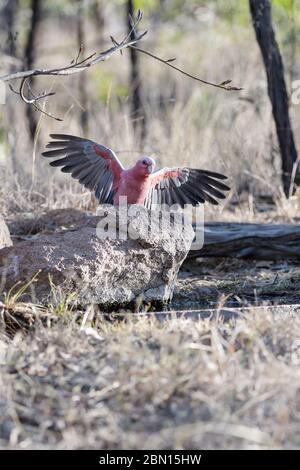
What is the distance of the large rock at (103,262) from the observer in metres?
4.55

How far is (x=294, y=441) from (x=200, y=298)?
92.8 inches

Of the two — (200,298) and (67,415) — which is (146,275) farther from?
(67,415)

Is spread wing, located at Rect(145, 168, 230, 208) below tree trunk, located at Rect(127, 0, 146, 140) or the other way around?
below

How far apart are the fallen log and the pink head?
75cm

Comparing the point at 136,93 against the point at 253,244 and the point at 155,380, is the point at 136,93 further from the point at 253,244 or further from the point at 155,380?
the point at 155,380

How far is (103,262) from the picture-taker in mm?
4660

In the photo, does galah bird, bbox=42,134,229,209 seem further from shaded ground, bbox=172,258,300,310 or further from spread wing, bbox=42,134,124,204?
shaded ground, bbox=172,258,300,310

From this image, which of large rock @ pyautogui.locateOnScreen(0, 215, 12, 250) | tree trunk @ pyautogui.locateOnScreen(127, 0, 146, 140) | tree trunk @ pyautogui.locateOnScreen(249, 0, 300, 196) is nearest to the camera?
large rock @ pyautogui.locateOnScreen(0, 215, 12, 250)

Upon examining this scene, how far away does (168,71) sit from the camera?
57.8ft

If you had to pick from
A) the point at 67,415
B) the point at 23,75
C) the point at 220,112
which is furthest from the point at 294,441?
the point at 220,112

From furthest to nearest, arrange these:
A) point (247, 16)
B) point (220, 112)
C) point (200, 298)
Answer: point (247, 16) → point (220, 112) → point (200, 298)

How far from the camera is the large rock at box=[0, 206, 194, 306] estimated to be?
4.55 metres

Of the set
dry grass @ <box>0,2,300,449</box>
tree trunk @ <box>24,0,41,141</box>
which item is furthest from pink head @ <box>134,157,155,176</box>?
tree trunk @ <box>24,0,41,141</box>

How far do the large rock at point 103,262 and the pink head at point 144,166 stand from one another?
2.97 feet
